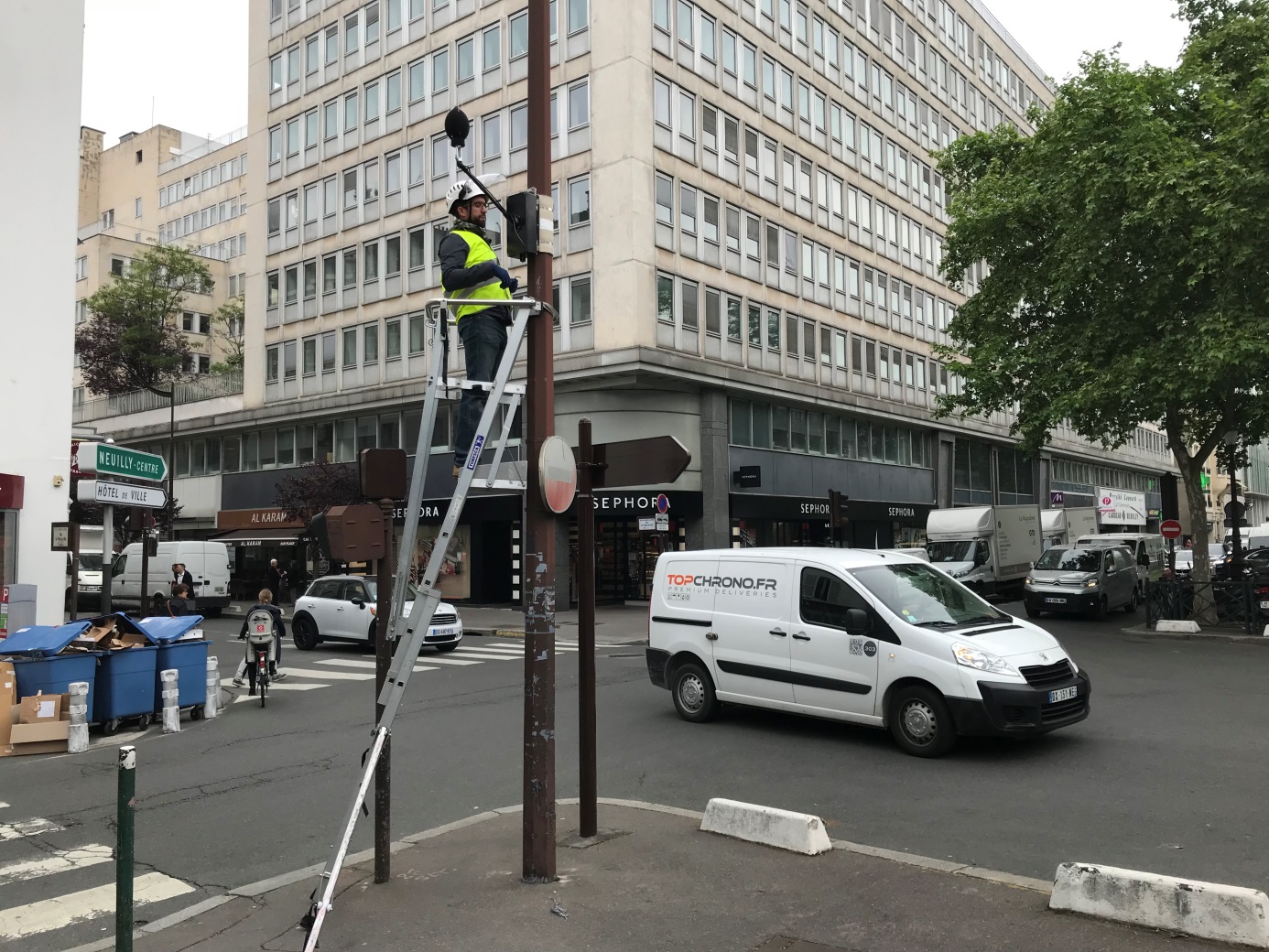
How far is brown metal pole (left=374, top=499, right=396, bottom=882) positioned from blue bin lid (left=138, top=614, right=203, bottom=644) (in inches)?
318

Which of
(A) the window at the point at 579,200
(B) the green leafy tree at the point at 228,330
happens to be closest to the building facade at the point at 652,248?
(A) the window at the point at 579,200

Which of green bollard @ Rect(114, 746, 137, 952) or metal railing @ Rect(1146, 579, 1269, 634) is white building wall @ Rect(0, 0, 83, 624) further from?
metal railing @ Rect(1146, 579, 1269, 634)

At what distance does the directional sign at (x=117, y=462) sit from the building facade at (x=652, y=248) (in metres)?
10.8

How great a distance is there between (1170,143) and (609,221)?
14.7m

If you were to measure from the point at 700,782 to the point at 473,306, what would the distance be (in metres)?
4.84

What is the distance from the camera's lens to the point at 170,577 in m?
30.9

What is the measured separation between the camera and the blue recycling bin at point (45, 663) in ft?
38.0

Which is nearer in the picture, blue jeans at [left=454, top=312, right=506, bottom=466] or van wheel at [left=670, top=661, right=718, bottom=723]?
blue jeans at [left=454, top=312, right=506, bottom=466]

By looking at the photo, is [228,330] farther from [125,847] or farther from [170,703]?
[125,847]

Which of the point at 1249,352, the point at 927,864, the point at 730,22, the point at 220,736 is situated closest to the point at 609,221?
the point at 730,22

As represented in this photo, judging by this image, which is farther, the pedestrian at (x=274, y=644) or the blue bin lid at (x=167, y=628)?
the pedestrian at (x=274, y=644)

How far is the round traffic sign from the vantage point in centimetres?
566

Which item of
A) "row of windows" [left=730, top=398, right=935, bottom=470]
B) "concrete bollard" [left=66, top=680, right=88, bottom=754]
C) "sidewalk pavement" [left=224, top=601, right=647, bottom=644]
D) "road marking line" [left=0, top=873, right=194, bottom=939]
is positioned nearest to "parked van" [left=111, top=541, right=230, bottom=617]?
"sidewalk pavement" [left=224, top=601, right=647, bottom=644]

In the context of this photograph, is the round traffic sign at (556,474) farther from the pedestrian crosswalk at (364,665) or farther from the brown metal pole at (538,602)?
the pedestrian crosswalk at (364,665)
